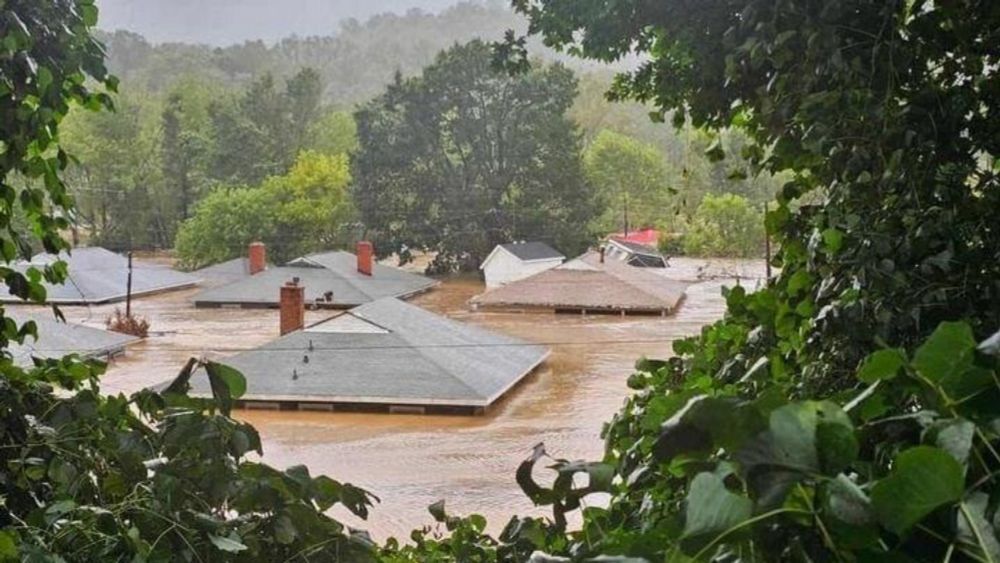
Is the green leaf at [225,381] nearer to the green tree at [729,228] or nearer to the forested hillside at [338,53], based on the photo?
the green tree at [729,228]

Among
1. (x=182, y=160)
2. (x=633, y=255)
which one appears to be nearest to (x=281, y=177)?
(x=182, y=160)

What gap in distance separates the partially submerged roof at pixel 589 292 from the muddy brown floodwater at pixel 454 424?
398mm

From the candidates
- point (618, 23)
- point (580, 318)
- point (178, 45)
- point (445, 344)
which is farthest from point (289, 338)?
point (178, 45)

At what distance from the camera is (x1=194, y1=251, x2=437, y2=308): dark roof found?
14.6 meters

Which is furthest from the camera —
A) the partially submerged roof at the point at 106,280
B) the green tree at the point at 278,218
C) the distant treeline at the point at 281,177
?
the green tree at the point at 278,218

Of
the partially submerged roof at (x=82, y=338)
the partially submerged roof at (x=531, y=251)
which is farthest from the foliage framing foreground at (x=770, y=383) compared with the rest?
the partially submerged roof at (x=531, y=251)

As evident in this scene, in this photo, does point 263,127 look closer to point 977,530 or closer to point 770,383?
point 770,383

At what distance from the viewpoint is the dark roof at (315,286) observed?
1460cm

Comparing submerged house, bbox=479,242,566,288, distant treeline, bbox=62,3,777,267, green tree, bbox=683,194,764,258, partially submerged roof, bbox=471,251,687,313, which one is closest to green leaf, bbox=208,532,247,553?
partially submerged roof, bbox=471,251,687,313

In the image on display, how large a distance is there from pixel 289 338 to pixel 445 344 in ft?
5.14

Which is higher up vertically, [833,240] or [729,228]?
[729,228]

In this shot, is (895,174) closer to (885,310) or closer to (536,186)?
(885,310)

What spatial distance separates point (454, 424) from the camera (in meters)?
8.16

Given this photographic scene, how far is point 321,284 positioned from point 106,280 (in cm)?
352
